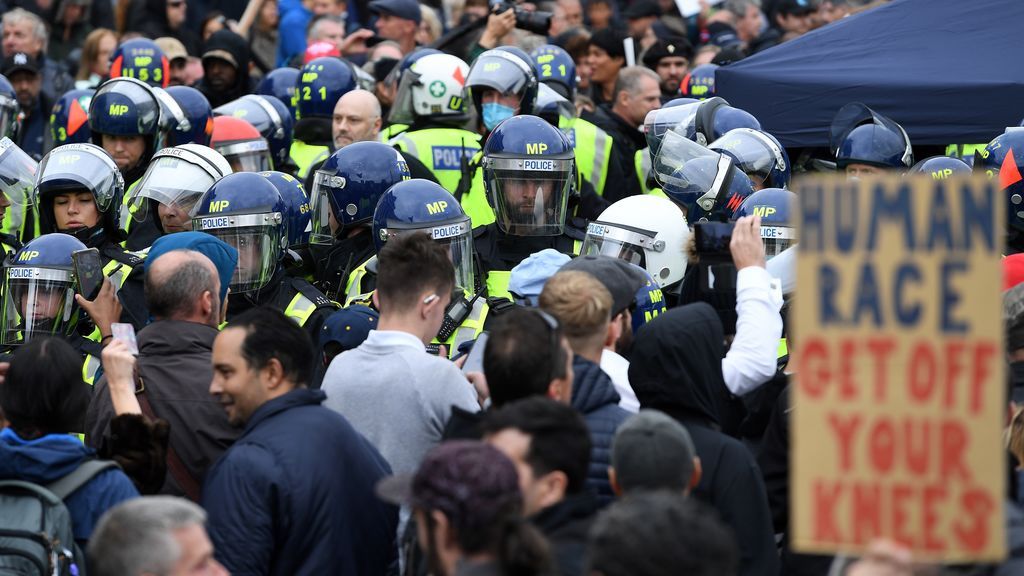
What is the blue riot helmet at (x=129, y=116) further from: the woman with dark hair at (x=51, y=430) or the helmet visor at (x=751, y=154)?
the woman with dark hair at (x=51, y=430)

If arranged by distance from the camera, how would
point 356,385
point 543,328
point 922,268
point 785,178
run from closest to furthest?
point 922,268 → point 543,328 → point 356,385 → point 785,178

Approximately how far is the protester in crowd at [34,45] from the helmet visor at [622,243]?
6478mm

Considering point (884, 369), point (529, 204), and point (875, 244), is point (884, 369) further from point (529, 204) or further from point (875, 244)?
point (529, 204)

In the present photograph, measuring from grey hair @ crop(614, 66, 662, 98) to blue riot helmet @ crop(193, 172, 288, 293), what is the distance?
13.2 ft

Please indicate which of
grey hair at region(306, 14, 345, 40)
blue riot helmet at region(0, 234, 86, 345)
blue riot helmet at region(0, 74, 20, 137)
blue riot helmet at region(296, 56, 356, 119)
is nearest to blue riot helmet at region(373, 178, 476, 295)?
blue riot helmet at region(0, 234, 86, 345)

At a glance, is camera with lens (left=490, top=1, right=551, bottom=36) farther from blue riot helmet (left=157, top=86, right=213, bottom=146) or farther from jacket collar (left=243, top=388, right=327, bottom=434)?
jacket collar (left=243, top=388, right=327, bottom=434)

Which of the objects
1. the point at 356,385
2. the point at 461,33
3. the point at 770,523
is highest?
the point at 461,33

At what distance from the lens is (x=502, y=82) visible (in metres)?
9.04

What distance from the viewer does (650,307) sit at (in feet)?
19.3

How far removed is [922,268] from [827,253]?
0.18 meters

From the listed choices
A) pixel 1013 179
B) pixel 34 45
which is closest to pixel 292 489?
pixel 1013 179

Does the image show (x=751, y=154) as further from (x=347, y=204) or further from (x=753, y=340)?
(x=753, y=340)

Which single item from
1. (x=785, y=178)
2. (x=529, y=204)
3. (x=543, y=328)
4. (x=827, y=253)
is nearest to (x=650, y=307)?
(x=529, y=204)

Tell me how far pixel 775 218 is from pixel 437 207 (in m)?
1.40
